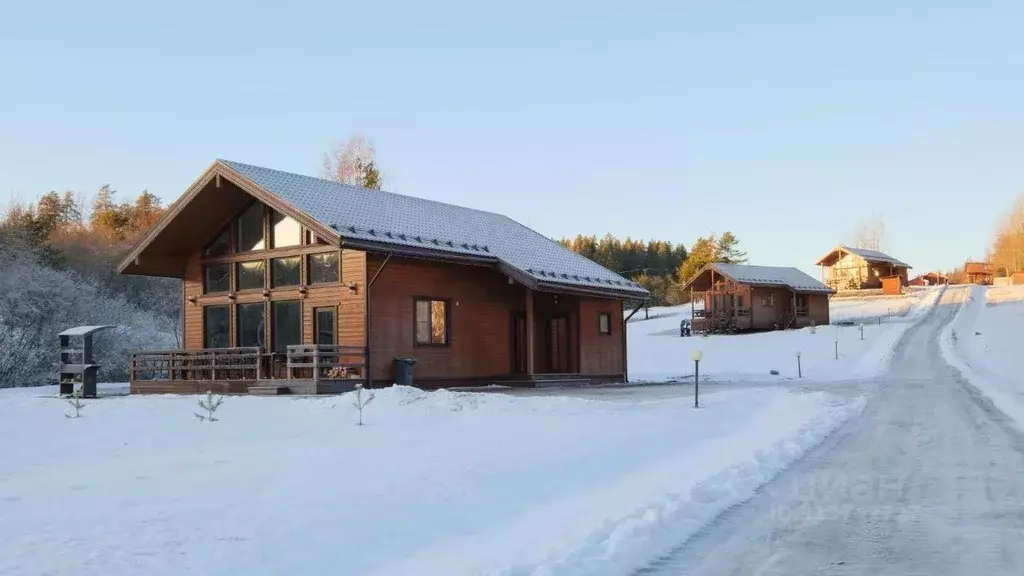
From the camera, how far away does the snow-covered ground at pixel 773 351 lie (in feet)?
104

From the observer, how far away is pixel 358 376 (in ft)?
65.3

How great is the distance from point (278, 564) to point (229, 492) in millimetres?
2337

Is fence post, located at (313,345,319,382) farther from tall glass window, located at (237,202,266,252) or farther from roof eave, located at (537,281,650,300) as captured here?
roof eave, located at (537,281,650,300)

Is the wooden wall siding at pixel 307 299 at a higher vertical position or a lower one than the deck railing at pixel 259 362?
higher

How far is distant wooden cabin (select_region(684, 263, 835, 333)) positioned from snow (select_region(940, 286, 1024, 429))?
28.1ft

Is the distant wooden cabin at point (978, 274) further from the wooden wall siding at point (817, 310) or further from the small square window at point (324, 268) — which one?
the small square window at point (324, 268)

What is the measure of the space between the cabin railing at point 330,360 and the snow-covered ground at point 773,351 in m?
12.1

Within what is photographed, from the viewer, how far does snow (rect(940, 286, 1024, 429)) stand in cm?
2020

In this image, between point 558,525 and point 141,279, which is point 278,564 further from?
point 141,279

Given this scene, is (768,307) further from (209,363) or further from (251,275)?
(209,363)

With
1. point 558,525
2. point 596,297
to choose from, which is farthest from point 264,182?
point 558,525

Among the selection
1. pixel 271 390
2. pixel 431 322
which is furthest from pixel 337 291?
pixel 271 390

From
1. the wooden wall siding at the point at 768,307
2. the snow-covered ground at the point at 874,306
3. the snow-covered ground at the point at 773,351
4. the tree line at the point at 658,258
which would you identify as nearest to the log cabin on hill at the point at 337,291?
the snow-covered ground at the point at 773,351

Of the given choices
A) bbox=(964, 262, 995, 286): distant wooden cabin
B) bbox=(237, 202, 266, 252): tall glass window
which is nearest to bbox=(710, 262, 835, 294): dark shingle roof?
bbox=(237, 202, 266, 252): tall glass window
